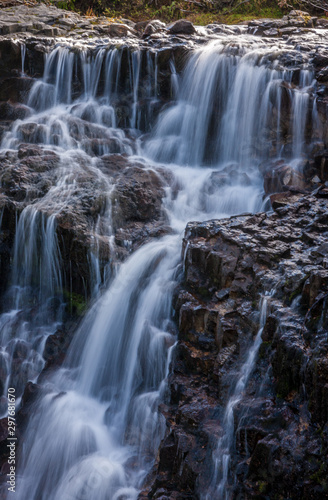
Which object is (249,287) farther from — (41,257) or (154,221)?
(41,257)

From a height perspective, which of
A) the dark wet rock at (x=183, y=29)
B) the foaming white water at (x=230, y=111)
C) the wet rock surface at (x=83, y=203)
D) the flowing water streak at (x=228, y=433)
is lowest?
the flowing water streak at (x=228, y=433)

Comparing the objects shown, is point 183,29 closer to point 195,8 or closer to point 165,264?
point 195,8

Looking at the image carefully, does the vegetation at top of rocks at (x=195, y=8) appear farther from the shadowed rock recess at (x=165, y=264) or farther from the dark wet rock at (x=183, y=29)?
the shadowed rock recess at (x=165, y=264)

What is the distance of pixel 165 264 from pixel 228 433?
275 cm

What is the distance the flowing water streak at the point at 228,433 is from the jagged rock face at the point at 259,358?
0.24ft

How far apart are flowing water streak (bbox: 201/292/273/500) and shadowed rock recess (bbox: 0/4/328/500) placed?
0.02 meters

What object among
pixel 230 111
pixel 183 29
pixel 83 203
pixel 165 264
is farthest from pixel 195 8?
pixel 165 264

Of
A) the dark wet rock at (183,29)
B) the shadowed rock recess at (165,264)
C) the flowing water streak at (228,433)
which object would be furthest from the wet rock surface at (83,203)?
the dark wet rock at (183,29)

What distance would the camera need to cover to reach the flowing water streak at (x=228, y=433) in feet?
12.6

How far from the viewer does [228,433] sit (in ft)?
13.4

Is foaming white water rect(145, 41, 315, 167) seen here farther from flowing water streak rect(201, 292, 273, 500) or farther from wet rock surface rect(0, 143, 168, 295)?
flowing water streak rect(201, 292, 273, 500)

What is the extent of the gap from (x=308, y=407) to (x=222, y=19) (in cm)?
1495

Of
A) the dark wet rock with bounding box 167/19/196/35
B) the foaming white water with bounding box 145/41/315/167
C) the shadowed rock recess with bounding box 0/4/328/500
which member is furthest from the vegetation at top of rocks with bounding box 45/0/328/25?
the foaming white water with bounding box 145/41/315/167

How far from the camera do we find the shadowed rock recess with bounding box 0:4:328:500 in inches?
158
